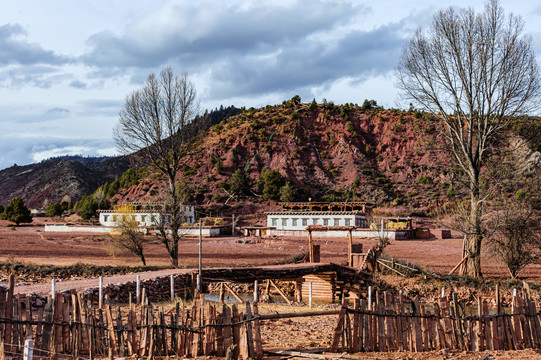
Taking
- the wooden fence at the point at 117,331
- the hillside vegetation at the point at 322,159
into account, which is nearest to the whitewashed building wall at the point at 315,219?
the hillside vegetation at the point at 322,159

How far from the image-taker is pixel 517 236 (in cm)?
2836

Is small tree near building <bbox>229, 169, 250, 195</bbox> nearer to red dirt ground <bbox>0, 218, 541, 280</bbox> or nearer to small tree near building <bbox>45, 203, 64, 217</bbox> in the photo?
small tree near building <bbox>45, 203, 64, 217</bbox>

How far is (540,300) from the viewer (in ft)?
80.6

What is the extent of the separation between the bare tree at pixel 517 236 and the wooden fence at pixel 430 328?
1604cm

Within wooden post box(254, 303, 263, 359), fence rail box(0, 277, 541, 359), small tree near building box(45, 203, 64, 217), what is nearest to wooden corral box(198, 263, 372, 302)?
fence rail box(0, 277, 541, 359)

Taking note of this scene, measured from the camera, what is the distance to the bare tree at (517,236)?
28.0 m

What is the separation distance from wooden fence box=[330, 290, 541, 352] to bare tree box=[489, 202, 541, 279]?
16044 mm

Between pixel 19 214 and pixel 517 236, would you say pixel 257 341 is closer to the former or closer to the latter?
pixel 517 236

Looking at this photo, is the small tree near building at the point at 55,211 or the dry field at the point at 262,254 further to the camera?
the small tree near building at the point at 55,211

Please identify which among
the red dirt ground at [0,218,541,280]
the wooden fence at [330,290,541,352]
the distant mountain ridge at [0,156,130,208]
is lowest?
the red dirt ground at [0,218,541,280]

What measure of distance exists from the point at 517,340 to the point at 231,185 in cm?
8517

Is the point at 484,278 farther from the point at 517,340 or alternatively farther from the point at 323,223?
the point at 323,223

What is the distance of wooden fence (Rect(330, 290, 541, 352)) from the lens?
11055mm

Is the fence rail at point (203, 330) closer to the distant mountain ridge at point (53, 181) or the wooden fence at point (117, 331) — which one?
the wooden fence at point (117, 331)
